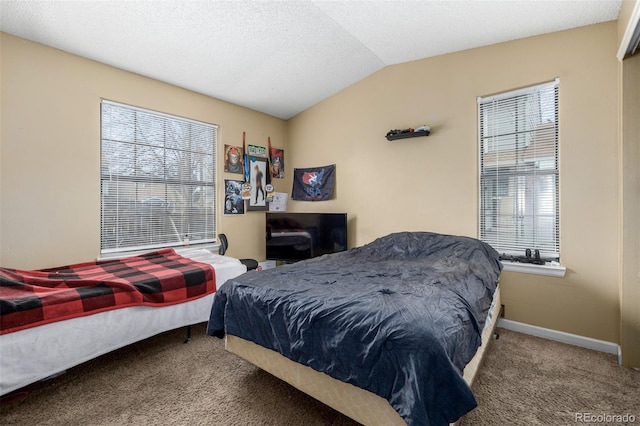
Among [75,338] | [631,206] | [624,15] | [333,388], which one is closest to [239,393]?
[333,388]

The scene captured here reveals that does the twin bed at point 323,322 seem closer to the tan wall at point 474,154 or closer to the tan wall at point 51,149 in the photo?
the tan wall at point 51,149

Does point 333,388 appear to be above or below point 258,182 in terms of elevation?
below

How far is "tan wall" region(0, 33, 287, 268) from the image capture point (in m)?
2.47

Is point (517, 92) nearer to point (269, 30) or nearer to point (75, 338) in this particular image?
point (269, 30)

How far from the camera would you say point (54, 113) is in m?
2.69

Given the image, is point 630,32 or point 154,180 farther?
point 154,180

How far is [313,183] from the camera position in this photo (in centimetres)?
446

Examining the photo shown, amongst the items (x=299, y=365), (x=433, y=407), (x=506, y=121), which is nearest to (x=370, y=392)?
(x=433, y=407)

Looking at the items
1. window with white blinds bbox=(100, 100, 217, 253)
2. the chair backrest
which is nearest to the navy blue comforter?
the chair backrest

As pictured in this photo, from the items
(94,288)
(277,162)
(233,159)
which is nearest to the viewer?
(94,288)

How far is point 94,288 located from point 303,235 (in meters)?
2.51

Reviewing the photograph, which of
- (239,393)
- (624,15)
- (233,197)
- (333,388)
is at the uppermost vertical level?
(624,15)

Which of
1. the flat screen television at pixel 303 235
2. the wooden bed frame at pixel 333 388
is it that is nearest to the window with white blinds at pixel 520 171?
the wooden bed frame at pixel 333 388

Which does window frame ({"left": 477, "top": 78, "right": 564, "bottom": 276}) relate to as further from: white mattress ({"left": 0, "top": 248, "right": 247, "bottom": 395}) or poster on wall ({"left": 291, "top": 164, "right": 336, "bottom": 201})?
white mattress ({"left": 0, "top": 248, "right": 247, "bottom": 395})
